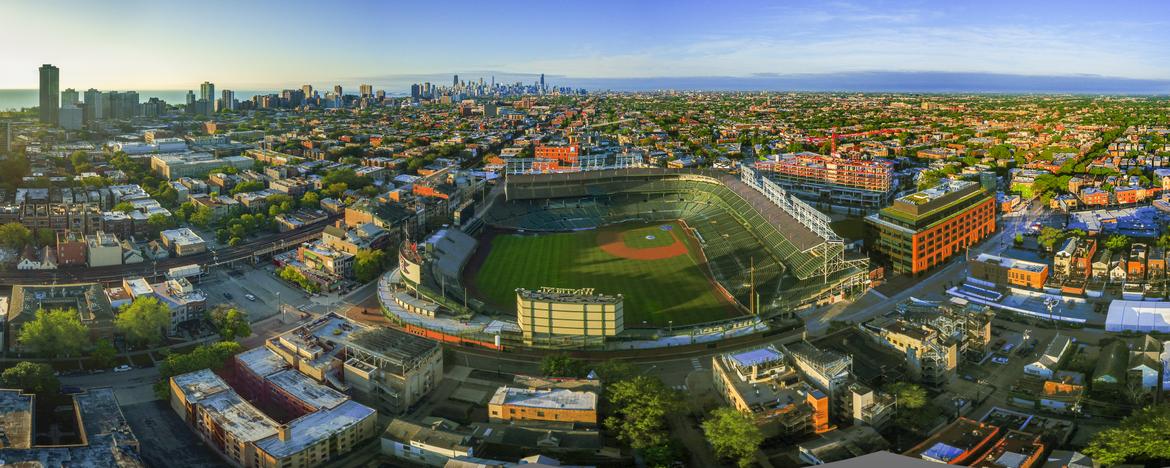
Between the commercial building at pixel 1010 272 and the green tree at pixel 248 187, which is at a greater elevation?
the green tree at pixel 248 187

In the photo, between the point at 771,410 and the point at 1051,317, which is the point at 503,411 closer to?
the point at 771,410

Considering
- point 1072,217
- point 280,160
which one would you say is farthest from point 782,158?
point 280,160

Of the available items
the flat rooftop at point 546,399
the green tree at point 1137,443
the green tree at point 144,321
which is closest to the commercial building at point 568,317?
the flat rooftop at point 546,399

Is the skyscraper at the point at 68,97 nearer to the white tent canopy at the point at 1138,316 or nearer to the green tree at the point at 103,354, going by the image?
the green tree at the point at 103,354

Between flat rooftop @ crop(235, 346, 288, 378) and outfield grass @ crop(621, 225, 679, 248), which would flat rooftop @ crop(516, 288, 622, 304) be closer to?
flat rooftop @ crop(235, 346, 288, 378)

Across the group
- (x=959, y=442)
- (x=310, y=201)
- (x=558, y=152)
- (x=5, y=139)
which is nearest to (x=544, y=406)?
(x=959, y=442)

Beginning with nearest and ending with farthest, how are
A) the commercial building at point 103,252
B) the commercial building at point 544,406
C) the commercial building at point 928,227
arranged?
the commercial building at point 544,406, the commercial building at point 928,227, the commercial building at point 103,252

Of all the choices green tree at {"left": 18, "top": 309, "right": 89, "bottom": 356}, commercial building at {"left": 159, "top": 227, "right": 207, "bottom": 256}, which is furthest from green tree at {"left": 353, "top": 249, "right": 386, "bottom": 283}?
green tree at {"left": 18, "top": 309, "right": 89, "bottom": 356}
